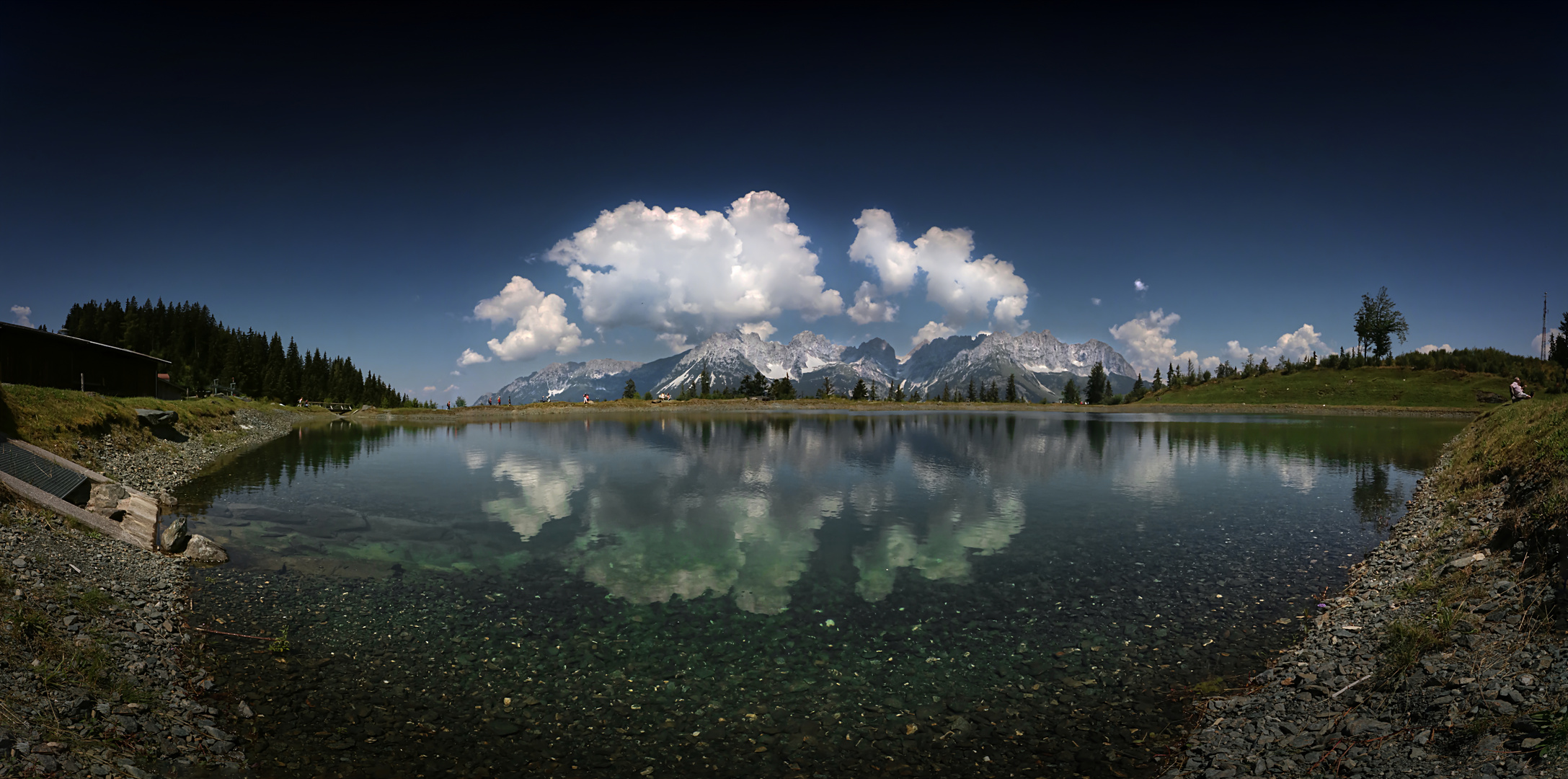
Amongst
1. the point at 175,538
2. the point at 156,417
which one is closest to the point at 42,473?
the point at 175,538

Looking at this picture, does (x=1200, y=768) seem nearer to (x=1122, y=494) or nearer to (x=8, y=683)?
(x=8, y=683)

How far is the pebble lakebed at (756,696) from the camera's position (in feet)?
29.6

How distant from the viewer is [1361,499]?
30828 millimetres

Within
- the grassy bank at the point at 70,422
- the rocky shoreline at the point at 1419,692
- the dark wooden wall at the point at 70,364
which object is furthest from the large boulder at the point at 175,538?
the dark wooden wall at the point at 70,364

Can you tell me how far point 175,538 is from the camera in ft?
63.0

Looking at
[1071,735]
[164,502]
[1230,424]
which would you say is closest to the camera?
[1071,735]

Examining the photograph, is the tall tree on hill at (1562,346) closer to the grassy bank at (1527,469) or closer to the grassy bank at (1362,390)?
the grassy bank at (1362,390)

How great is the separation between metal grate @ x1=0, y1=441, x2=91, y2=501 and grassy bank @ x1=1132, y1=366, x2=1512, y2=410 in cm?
19879

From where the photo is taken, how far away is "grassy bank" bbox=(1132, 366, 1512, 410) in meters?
142

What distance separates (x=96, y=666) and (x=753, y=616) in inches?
484

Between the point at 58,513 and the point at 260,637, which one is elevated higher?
the point at 58,513

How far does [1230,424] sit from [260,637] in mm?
119896

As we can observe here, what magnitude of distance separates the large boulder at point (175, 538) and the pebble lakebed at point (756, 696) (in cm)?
255

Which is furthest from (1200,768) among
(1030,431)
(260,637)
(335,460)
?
(1030,431)
